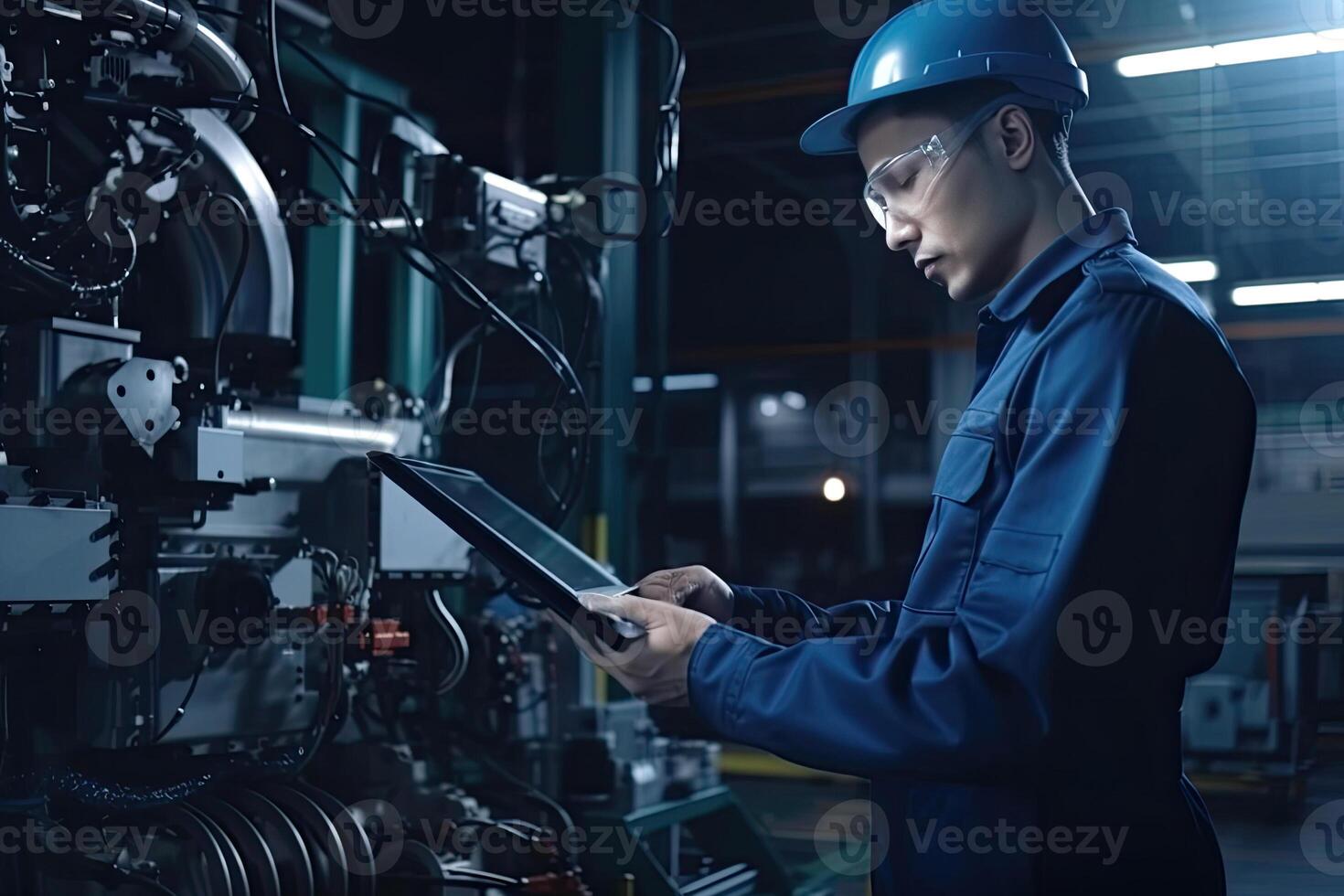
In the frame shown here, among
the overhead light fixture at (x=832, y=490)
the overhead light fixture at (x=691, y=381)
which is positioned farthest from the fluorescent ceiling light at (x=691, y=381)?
the overhead light fixture at (x=832, y=490)

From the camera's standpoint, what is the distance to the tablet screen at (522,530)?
164 centimetres

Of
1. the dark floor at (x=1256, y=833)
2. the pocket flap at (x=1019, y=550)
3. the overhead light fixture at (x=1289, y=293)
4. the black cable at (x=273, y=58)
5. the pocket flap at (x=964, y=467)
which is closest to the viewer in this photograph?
the pocket flap at (x=1019, y=550)

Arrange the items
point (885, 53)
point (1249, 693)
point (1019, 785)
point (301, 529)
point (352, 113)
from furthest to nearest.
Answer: point (352, 113)
point (1249, 693)
point (301, 529)
point (885, 53)
point (1019, 785)

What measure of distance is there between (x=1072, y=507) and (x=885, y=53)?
661mm

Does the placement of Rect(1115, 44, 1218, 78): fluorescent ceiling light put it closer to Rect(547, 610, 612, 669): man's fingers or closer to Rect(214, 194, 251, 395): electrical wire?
Rect(214, 194, 251, 395): electrical wire

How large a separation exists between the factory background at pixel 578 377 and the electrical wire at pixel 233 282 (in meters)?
0.03

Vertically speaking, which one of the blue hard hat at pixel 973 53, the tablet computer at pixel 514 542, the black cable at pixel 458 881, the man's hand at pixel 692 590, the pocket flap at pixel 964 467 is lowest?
the black cable at pixel 458 881

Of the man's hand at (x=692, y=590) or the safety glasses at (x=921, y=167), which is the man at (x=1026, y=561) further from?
the man's hand at (x=692, y=590)

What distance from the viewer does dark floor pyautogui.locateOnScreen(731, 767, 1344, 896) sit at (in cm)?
Answer: 469

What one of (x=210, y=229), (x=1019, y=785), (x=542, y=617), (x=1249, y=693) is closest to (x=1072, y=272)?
(x=1019, y=785)

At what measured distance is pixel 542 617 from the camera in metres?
3.63

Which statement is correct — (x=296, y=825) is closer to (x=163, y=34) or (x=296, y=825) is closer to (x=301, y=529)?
(x=301, y=529)

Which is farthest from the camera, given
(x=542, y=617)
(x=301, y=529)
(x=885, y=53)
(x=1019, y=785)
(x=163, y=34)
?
(x=542, y=617)

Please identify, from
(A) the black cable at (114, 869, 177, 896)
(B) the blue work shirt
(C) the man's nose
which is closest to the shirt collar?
(B) the blue work shirt
